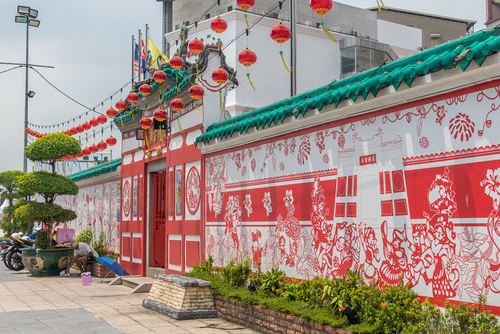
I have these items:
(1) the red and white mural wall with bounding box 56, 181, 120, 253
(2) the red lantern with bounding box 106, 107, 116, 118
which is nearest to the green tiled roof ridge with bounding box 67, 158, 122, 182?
(1) the red and white mural wall with bounding box 56, 181, 120, 253

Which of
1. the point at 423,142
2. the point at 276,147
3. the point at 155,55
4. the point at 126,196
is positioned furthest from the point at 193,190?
the point at 423,142

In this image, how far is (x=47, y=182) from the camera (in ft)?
49.4

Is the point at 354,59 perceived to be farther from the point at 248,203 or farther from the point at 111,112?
the point at 248,203

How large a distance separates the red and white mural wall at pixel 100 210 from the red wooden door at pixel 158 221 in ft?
9.12

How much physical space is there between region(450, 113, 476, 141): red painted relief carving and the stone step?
808cm

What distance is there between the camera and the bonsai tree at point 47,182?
583 inches

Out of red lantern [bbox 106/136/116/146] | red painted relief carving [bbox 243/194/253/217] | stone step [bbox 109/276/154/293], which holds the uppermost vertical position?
red lantern [bbox 106/136/116/146]

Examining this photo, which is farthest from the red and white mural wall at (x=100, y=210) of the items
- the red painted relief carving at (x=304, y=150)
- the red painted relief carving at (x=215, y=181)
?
the red painted relief carving at (x=304, y=150)

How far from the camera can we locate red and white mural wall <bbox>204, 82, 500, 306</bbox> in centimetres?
470

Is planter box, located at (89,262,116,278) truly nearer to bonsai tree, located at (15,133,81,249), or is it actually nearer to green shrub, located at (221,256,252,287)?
bonsai tree, located at (15,133,81,249)

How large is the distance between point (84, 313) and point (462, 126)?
6627 mm

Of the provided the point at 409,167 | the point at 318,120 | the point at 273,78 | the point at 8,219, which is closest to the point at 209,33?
the point at 273,78

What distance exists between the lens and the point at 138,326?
24.2 ft

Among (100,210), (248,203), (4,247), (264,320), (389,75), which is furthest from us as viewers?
(4,247)
